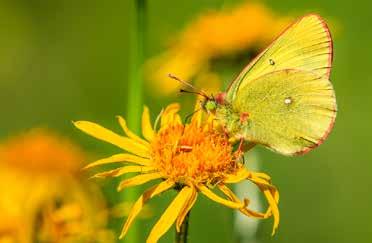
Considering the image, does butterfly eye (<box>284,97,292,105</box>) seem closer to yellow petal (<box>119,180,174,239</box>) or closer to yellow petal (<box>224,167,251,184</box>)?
yellow petal (<box>224,167,251,184</box>)

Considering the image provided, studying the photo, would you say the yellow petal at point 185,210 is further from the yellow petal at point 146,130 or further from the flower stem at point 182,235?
the yellow petal at point 146,130

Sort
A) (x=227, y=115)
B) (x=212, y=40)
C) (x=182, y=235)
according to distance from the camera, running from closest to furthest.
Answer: (x=182, y=235) < (x=227, y=115) < (x=212, y=40)

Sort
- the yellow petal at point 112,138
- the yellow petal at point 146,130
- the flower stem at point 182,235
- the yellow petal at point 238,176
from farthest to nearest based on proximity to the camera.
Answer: the yellow petal at point 146,130 → the yellow petal at point 112,138 → the yellow petal at point 238,176 → the flower stem at point 182,235

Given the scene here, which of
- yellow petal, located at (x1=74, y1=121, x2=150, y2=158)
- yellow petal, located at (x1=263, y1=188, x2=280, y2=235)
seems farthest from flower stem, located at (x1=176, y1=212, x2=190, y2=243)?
yellow petal, located at (x1=74, y1=121, x2=150, y2=158)

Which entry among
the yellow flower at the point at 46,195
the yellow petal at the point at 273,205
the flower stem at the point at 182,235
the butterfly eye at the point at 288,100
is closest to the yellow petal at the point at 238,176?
the yellow petal at the point at 273,205

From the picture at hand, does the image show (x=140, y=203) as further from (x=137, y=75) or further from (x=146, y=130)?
(x=146, y=130)

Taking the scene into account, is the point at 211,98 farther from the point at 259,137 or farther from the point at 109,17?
the point at 109,17

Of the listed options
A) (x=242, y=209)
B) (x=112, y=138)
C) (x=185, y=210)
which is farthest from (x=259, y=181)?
(x=112, y=138)

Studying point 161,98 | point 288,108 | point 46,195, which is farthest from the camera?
point 161,98
